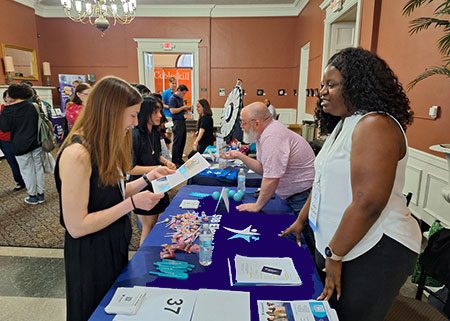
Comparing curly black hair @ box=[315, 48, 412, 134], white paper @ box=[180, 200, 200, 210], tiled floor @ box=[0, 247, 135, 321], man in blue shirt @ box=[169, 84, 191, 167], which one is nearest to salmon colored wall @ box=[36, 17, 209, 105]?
man in blue shirt @ box=[169, 84, 191, 167]

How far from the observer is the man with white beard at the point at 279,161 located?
203 cm

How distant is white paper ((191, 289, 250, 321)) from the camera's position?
1012mm

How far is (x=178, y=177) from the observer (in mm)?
1522

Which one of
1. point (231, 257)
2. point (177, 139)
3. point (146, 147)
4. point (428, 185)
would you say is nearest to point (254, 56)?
point (177, 139)

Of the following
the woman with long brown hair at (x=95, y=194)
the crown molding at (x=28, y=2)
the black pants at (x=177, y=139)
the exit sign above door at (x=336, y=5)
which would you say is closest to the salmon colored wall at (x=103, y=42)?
the crown molding at (x=28, y=2)

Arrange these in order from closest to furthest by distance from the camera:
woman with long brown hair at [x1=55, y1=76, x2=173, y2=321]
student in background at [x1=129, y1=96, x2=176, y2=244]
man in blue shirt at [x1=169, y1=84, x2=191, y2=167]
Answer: woman with long brown hair at [x1=55, y1=76, x2=173, y2=321]
student in background at [x1=129, y1=96, x2=176, y2=244]
man in blue shirt at [x1=169, y1=84, x2=191, y2=167]

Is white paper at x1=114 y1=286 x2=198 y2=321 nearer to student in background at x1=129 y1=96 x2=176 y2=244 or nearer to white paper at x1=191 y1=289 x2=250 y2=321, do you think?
white paper at x1=191 y1=289 x2=250 y2=321

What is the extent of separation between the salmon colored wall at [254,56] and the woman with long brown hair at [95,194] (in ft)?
29.0

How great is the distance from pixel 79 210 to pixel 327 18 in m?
6.01

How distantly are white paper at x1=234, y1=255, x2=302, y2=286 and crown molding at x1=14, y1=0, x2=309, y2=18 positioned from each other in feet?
30.6

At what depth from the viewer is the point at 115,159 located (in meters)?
1.20

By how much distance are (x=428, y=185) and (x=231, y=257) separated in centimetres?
251

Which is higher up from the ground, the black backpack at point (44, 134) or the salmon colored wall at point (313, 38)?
the salmon colored wall at point (313, 38)

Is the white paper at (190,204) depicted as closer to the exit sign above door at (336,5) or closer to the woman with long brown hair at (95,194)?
the woman with long brown hair at (95,194)
